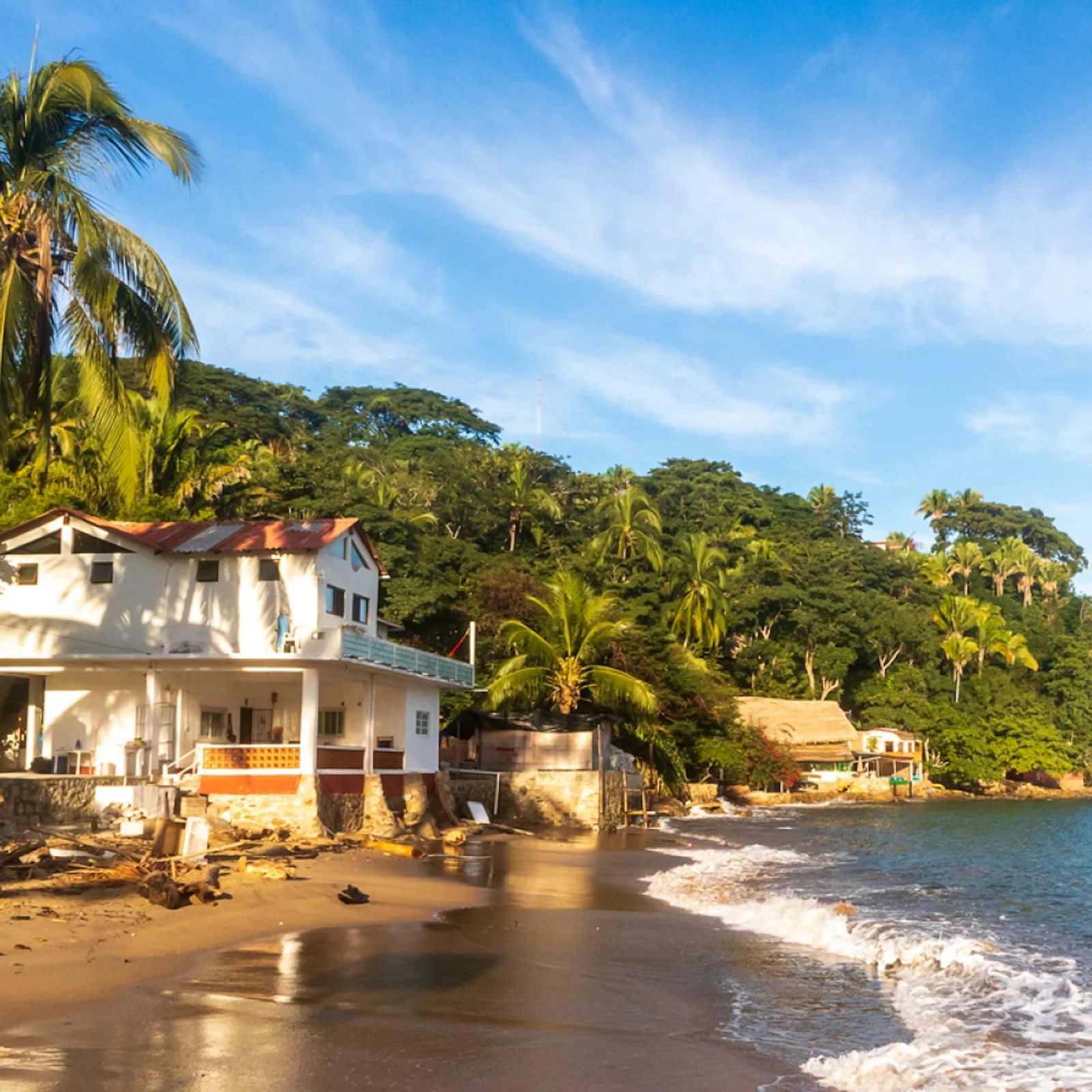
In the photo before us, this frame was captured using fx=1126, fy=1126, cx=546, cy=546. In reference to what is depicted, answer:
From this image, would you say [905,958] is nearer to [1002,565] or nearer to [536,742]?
[536,742]

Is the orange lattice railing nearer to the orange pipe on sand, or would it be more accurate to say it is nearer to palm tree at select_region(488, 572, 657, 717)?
the orange pipe on sand

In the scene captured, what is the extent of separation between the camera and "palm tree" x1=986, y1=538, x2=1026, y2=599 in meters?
94.6

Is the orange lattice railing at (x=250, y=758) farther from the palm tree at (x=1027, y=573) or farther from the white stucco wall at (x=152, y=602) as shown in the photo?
the palm tree at (x=1027, y=573)

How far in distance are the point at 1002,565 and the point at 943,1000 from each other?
90621 millimetres

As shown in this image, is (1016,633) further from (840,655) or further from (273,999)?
(273,999)

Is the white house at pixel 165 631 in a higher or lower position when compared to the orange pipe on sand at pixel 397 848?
higher

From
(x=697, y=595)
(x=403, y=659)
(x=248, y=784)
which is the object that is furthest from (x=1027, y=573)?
(x=248, y=784)

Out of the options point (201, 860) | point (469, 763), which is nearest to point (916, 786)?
point (469, 763)

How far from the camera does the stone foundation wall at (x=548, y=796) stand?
33938mm

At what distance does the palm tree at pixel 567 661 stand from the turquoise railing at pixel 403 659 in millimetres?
5819

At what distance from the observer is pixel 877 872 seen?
2434cm

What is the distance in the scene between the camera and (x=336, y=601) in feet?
89.3

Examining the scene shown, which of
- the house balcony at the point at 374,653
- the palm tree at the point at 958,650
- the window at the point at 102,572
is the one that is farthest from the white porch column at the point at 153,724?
the palm tree at the point at 958,650

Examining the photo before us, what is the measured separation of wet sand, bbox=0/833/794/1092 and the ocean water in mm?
699
